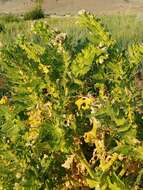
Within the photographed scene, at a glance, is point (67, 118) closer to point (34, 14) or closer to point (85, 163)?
point (85, 163)

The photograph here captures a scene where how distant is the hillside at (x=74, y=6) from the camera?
22.2 m

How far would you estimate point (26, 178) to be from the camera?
279 centimetres

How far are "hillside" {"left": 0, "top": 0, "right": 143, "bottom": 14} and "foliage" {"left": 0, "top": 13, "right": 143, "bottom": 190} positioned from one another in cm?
1844

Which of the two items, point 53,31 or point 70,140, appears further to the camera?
point 53,31

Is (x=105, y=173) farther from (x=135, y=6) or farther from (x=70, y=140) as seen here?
(x=135, y=6)

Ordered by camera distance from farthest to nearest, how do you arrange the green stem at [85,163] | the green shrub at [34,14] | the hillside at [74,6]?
1. the hillside at [74,6]
2. the green shrub at [34,14]
3. the green stem at [85,163]

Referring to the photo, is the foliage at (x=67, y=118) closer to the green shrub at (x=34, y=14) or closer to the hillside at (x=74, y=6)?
the green shrub at (x=34, y=14)

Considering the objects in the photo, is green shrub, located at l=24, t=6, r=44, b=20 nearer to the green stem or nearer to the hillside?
the hillside

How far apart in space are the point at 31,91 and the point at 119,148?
1.63ft

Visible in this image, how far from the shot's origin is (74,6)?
23.0 metres

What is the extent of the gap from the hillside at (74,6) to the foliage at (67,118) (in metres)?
18.4

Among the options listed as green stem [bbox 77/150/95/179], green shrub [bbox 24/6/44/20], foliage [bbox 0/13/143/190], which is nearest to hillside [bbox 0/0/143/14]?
green shrub [bbox 24/6/44/20]

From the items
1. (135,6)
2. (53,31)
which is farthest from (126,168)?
(135,6)

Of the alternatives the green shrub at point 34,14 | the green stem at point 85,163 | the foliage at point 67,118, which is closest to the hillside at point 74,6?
the green shrub at point 34,14
